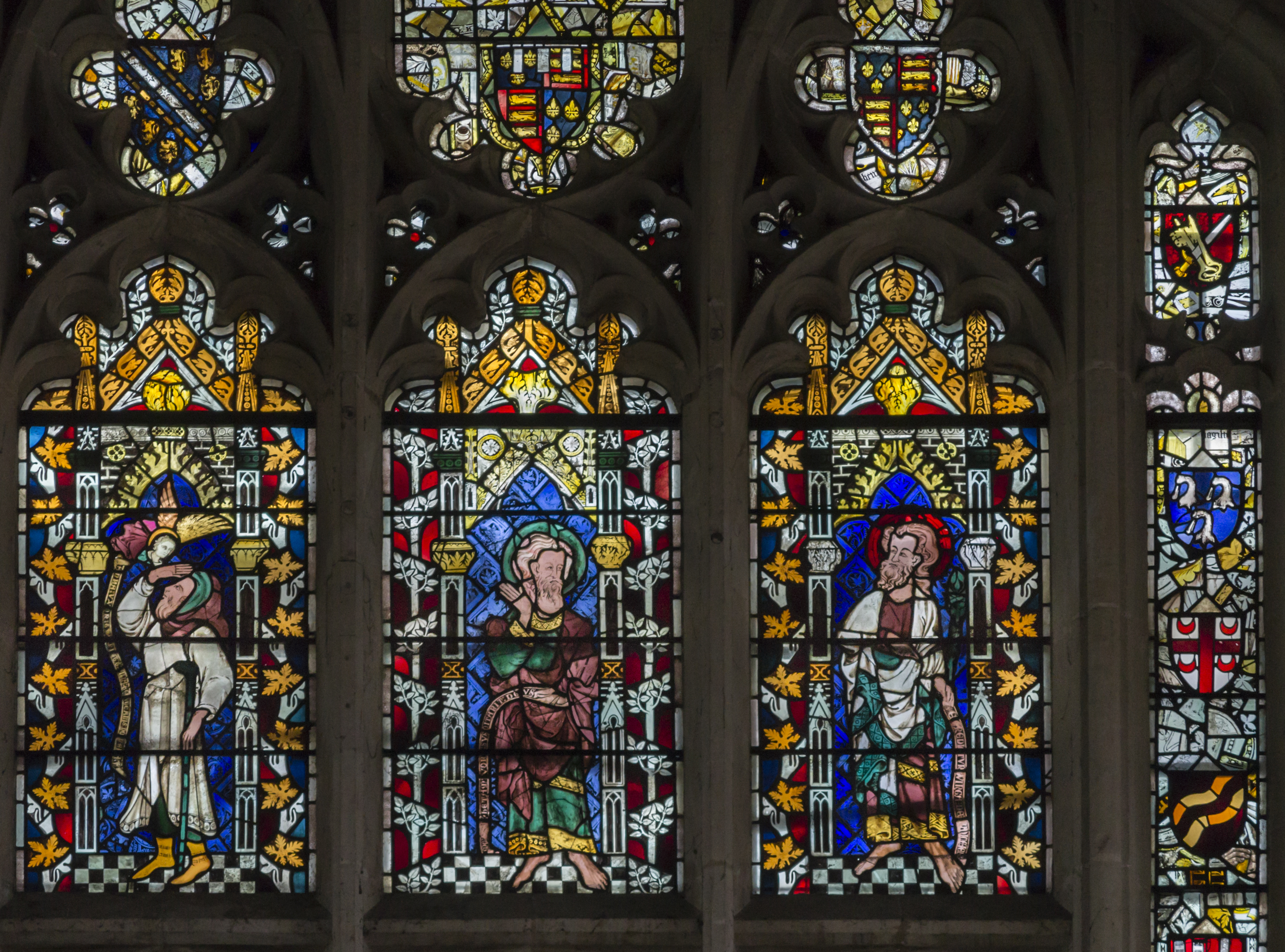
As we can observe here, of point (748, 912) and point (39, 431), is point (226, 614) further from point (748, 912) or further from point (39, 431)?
point (748, 912)

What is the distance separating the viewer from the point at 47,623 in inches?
384

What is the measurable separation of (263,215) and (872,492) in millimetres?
2565

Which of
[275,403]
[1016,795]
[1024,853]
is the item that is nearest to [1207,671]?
[1016,795]

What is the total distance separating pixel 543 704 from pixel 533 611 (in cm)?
35

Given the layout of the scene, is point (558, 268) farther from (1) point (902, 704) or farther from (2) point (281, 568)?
(1) point (902, 704)

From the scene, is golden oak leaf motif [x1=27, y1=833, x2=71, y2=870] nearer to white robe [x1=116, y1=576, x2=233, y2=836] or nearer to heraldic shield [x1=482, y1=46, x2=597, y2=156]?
white robe [x1=116, y1=576, x2=233, y2=836]

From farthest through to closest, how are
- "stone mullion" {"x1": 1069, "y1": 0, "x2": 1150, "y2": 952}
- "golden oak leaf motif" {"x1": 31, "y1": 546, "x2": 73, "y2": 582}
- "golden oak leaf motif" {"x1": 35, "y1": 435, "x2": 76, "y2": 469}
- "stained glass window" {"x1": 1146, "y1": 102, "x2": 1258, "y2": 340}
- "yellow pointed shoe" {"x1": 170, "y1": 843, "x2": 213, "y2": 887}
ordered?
"stained glass window" {"x1": 1146, "y1": 102, "x2": 1258, "y2": 340} < "golden oak leaf motif" {"x1": 35, "y1": 435, "x2": 76, "y2": 469} < "golden oak leaf motif" {"x1": 31, "y1": 546, "x2": 73, "y2": 582} < "yellow pointed shoe" {"x1": 170, "y1": 843, "x2": 213, "y2": 887} < "stone mullion" {"x1": 1069, "y1": 0, "x2": 1150, "y2": 952}

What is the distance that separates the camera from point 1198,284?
10.0 m

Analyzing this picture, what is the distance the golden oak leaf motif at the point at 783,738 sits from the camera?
971cm

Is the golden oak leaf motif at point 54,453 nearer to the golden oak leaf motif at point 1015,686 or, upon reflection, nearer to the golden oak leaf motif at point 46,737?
the golden oak leaf motif at point 46,737

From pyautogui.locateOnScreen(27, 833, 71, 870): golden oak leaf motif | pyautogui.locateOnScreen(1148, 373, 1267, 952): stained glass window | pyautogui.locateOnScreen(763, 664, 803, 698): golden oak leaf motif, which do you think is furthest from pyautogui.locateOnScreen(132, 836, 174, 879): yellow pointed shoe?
pyautogui.locateOnScreen(1148, 373, 1267, 952): stained glass window

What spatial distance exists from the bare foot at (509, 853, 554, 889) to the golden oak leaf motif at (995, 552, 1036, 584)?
1980 mm

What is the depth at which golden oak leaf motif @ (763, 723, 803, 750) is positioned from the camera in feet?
31.9

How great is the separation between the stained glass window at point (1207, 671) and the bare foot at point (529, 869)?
7.35 feet
